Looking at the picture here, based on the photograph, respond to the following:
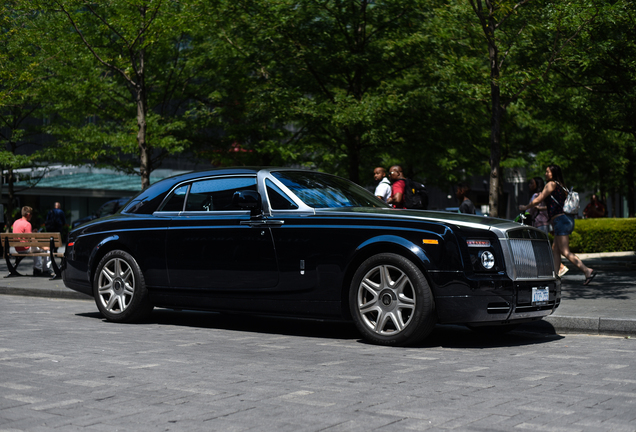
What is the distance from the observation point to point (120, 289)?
8828 millimetres

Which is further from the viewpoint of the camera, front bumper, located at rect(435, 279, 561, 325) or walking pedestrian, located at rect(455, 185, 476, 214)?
walking pedestrian, located at rect(455, 185, 476, 214)

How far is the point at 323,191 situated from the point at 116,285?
8.75ft

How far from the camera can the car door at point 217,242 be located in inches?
302

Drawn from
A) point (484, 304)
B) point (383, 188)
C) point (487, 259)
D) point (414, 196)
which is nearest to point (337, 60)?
point (383, 188)

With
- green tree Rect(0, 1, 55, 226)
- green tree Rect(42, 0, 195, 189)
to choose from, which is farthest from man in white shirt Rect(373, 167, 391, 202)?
green tree Rect(0, 1, 55, 226)

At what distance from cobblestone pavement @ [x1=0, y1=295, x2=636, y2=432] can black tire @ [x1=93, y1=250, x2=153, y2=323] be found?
0.43 m

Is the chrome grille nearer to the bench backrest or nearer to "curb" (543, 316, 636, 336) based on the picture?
"curb" (543, 316, 636, 336)

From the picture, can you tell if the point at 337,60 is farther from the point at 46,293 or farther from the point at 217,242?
the point at 217,242

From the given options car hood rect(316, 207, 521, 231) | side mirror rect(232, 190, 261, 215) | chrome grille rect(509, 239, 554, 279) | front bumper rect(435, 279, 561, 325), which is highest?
side mirror rect(232, 190, 261, 215)

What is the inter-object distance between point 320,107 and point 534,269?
10.9m

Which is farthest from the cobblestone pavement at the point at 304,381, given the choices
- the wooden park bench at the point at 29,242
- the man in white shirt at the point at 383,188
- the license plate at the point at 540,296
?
the wooden park bench at the point at 29,242

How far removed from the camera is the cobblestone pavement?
4281 mm

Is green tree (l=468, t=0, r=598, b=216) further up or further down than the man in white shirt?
further up

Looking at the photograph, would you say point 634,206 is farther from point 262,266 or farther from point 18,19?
point 262,266
